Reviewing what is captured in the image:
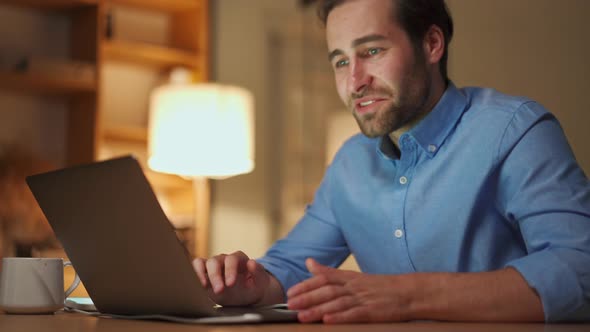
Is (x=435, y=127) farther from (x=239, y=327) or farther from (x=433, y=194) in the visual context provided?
(x=239, y=327)

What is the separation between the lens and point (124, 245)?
39.5 inches

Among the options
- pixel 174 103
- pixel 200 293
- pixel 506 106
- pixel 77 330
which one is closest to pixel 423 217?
pixel 506 106

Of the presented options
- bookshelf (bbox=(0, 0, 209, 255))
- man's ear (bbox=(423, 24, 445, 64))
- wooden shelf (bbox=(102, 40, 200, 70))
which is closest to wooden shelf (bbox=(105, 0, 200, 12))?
bookshelf (bbox=(0, 0, 209, 255))

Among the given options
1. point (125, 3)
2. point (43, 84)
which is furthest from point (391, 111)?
point (125, 3)

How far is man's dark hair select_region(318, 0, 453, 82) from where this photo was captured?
4.89ft

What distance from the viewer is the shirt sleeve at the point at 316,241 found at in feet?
5.18

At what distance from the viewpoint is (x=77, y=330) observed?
3.00ft

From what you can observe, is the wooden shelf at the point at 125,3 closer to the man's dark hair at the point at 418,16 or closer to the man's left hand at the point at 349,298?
the man's dark hair at the point at 418,16

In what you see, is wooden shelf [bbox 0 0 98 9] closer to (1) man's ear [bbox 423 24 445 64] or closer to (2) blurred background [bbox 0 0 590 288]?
(2) blurred background [bbox 0 0 590 288]

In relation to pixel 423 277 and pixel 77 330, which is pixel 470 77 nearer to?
pixel 423 277

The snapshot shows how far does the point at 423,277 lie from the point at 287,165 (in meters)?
3.46

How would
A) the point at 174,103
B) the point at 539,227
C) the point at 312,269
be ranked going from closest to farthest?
the point at 312,269 < the point at 539,227 < the point at 174,103

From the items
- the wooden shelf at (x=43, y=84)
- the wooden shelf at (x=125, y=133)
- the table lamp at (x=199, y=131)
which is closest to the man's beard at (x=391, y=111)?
the table lamp at (x=199, y=131)

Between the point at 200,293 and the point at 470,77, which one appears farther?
the point at 470,77
